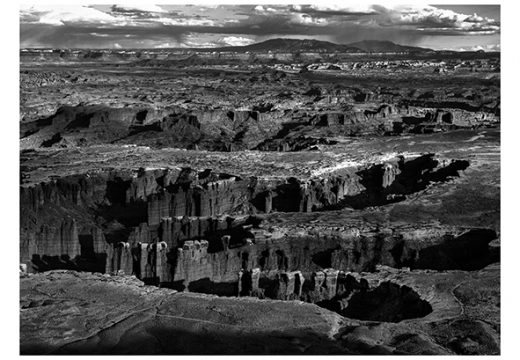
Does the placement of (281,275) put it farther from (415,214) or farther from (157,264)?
Answer: (415,214)

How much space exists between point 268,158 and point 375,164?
8.72 metres

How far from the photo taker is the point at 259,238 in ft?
118

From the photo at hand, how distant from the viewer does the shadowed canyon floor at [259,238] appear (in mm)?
24500

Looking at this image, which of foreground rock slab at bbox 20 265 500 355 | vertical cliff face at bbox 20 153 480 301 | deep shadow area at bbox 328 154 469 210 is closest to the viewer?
foreground rock slab at bbox 20 265 500 355

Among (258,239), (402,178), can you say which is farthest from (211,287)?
(402,178)

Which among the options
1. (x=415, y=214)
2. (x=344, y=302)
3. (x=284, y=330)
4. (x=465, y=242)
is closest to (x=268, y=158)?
(x=415, y=214)

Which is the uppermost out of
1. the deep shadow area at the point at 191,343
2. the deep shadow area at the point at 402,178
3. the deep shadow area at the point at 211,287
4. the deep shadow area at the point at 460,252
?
the deep shadow area at the point at 402,178

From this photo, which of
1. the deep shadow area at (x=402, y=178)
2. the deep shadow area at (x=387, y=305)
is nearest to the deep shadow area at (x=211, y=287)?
the deep shadow area at (x=387, y=305)

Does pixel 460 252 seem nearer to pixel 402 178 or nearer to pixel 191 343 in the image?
pixel 191 343

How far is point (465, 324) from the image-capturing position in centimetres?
2508

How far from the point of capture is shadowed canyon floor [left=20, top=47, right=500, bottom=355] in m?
24.5

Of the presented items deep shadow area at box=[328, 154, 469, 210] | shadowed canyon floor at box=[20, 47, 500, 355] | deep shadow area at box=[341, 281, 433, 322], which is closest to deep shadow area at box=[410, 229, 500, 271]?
shadowed canyon floor at box=[20, 47, 500, 355]

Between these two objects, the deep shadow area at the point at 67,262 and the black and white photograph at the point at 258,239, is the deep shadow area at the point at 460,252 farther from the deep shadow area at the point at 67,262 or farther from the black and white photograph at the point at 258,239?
the deep shadow area at the point at 67,262

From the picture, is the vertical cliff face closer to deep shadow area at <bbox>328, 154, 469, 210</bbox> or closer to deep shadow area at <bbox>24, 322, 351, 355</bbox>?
deep shadow area at <bbox>328, 154, 469, 210</bbox>
